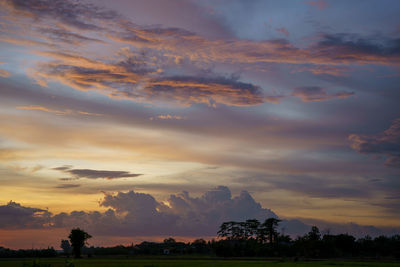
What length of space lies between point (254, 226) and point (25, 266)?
16720 centimetres

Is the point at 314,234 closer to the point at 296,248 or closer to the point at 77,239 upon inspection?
the point at 296,248

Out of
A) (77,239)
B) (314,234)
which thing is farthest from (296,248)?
(77,239)

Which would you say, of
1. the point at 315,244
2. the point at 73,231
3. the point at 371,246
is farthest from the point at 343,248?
the point at 73,231

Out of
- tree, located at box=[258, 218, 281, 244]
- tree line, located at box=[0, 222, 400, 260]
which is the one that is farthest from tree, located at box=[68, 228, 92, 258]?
tree, located at box=[258, 218, 281, 244]

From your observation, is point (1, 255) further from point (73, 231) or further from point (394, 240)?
point (394, 240)

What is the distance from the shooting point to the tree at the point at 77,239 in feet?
552

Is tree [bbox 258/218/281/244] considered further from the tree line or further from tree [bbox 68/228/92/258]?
tree [bbox 68/228/92/258]

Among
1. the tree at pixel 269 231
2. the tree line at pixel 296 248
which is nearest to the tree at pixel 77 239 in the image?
the tree line at pixel 296 248

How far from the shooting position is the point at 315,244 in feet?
448

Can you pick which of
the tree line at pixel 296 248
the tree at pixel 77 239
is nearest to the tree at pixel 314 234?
the tree line at pixel 296 248

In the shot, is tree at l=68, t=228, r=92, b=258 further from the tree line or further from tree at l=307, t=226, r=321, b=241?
tree at l=307, t=226, r=321, b=241

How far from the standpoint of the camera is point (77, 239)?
169750 mm

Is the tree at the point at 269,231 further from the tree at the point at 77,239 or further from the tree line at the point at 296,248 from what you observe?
the tree at the point at 77,239

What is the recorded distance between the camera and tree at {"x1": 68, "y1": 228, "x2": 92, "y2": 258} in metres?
168
